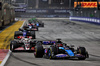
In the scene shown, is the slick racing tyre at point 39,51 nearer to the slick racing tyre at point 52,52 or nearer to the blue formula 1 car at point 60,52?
the blue formula 1 car at point 60,52

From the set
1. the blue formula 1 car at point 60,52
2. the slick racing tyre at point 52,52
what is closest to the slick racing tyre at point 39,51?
the blue formula 1 car at point 60,52

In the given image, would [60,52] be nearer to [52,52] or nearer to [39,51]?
[52,52]

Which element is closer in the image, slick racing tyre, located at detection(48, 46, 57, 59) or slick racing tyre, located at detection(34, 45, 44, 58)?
slick racing tyre, located at detection(48, 46, 57, 59)

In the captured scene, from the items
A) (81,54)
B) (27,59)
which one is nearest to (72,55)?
(81,54)

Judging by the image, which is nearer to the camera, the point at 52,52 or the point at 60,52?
the point at 52,52

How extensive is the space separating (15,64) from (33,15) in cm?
11535

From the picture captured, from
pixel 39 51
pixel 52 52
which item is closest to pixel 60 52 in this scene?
pixel 52 52

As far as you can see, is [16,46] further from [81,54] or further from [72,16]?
[72,16]

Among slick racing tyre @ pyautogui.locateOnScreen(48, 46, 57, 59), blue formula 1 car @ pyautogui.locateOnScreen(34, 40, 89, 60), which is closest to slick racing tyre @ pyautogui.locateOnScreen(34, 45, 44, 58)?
blue formula 1 car @ pyautogui.locateOnScreen(34, 40, 89, 60)

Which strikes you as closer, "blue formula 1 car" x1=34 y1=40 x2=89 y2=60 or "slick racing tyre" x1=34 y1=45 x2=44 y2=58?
"blue formula 1 car" x1=34 y1=40 x2=89 y2=60

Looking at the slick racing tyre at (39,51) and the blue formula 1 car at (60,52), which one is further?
the slick racing tyre at (39,51)

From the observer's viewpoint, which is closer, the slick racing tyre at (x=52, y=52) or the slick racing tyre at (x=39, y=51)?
the slick racing tyre at (x=52, y=52)

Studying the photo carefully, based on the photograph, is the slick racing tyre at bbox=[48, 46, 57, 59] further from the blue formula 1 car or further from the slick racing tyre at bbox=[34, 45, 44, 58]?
the slick racing tyre at bbox=[34, 45, 44, 58]

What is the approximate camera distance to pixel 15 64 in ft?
39.7
